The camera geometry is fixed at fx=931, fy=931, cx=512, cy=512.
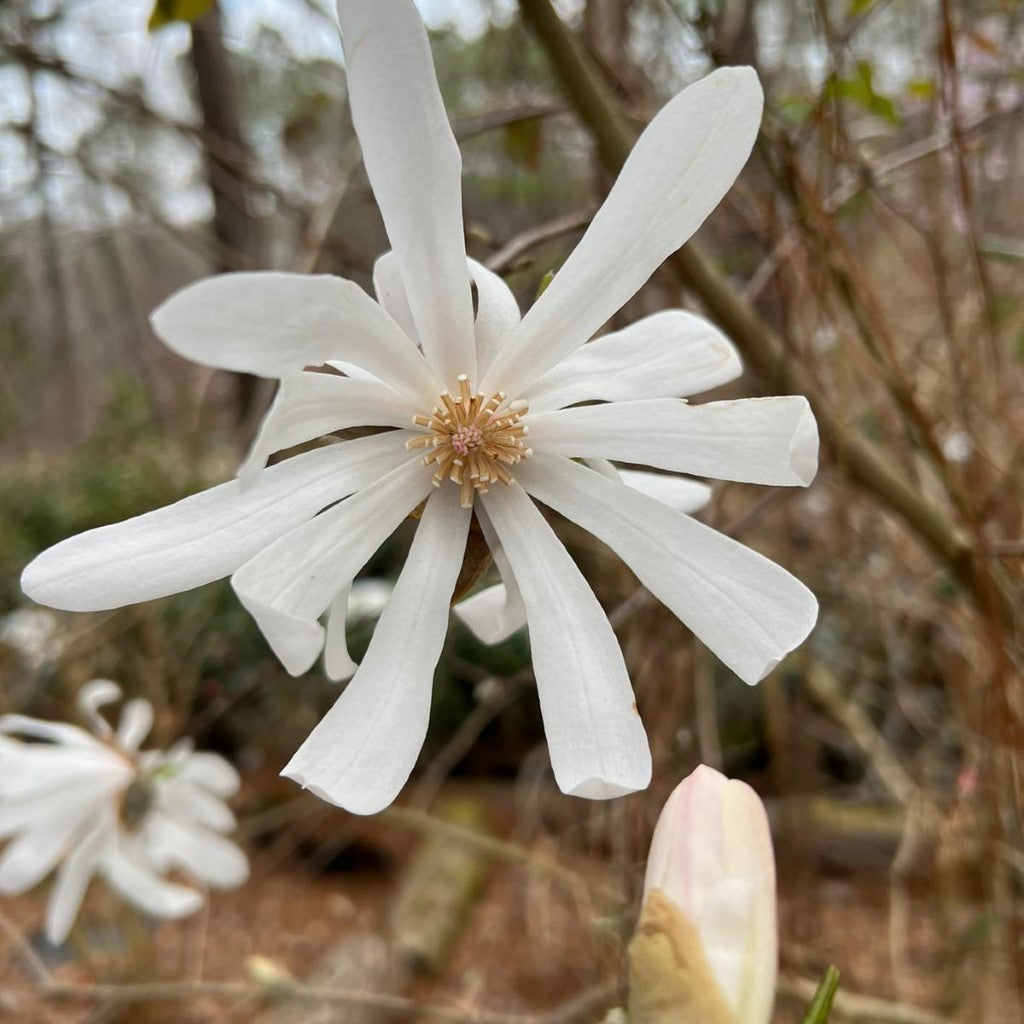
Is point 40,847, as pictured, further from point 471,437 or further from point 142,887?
point 471,437

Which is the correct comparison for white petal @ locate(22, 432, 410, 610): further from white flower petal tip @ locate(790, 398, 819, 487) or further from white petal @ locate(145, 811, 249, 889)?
white petal @ locate(145, 811, 249, 889)

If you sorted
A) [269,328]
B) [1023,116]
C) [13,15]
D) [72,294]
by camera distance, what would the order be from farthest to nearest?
[72,294] → [13,15] → [1023,116] → [269,328]

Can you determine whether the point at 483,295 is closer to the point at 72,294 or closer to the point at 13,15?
the point at 13,15

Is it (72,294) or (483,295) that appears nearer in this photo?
(483,295)

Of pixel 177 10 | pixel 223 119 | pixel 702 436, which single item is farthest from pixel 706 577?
pixel 223 119

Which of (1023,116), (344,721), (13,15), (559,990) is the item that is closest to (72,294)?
(13,15)

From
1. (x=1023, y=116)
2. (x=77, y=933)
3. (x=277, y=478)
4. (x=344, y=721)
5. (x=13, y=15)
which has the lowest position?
(x=77, y=933)
